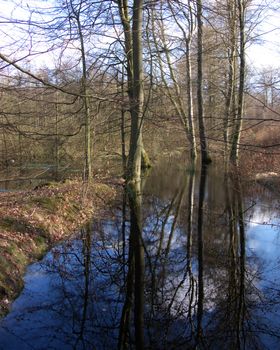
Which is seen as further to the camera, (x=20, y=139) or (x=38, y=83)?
(x=20, y=139)

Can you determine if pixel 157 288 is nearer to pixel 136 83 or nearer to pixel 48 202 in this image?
pixel 48 202

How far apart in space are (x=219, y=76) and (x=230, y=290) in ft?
95.7

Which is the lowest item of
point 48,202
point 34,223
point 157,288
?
point 157,288

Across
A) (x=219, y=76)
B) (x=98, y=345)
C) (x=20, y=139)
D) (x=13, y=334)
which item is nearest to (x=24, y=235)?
(x=20, y=139)

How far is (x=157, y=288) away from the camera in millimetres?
6328

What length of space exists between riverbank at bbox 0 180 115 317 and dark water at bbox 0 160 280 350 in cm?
25

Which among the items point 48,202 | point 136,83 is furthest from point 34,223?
point 136,83

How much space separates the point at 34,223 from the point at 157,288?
3828 mm

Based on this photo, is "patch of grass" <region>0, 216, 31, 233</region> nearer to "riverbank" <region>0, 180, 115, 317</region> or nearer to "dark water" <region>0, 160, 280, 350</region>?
"riverbank" <region>0, 180, 115, 317</region>

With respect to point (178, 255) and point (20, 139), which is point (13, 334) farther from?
point (178, 255)

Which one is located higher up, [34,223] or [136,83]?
[136,83]

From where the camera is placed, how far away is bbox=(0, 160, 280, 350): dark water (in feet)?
16.2

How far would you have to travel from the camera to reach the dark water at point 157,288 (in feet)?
16.2

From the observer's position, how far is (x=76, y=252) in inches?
326
